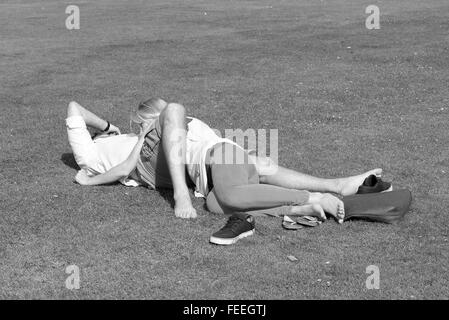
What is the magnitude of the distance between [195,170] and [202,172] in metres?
0.16

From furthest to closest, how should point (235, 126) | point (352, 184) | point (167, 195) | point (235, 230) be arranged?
Result: point (235, 126) < point (167, 195) < point (352, 184) < point (235, 230)

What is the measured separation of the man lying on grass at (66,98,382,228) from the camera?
593 cm

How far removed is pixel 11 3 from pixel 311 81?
860 inches

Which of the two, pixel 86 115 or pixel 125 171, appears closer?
pixel 125 171

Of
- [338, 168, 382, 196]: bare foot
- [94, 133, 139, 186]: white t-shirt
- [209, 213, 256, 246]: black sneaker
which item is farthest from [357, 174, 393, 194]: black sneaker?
[94, 133, 139, 186]: white t-shirt

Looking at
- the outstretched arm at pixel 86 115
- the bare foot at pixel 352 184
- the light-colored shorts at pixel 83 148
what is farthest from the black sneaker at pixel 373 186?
the outstretched arm at pixel 86 115

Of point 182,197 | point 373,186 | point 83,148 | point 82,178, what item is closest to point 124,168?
point 82,178

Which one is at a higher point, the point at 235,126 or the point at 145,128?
the point at 145,128

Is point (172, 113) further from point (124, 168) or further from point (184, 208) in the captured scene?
point (184, 208)

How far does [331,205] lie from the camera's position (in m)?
5.81

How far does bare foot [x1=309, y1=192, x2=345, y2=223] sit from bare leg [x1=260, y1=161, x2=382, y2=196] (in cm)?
56

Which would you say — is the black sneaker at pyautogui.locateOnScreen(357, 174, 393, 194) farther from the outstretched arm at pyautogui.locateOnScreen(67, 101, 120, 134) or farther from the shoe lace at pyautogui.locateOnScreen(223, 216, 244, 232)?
the outstretched arm at pyautogui.locateOnScreen(67, 101, 120, 134)
